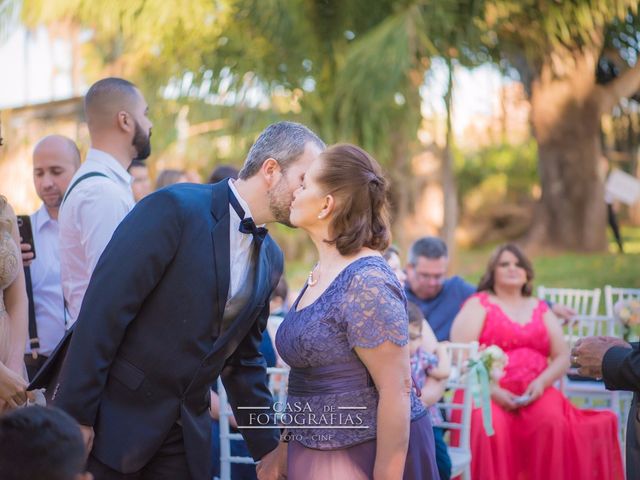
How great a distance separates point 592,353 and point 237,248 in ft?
5.18

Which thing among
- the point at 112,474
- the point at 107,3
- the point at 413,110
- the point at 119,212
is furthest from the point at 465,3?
the point at 112,474

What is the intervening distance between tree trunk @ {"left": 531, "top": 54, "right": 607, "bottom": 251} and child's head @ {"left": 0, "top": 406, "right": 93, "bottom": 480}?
43.2ft

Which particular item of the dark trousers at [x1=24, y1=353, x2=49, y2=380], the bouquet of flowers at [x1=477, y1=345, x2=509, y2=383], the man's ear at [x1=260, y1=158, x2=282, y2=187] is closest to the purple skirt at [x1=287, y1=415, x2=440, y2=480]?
the man's ear at [x1=260, y1=158, x2=282, y2=187]

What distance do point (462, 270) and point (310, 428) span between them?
13656 mm

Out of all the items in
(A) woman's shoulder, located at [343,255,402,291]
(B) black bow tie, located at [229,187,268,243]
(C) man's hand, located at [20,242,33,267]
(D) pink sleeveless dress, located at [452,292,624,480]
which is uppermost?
(B) black bow tie, located at [229,187,268,243]

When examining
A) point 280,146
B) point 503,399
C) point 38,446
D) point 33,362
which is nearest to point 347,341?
point 280,146

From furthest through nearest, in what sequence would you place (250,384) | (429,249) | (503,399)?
(429,249) → (503,399) → (250,384)

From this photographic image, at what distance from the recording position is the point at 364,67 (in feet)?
33.8

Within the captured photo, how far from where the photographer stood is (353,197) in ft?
8.95

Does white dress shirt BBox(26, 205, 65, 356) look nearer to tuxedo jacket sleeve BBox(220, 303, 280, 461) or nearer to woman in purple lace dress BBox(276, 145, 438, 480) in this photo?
tuxedo jacket sleeve BBox(220, 303, 280, 461)

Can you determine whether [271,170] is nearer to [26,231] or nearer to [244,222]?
Answer: [244,222]

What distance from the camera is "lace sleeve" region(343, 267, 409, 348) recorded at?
2.54m

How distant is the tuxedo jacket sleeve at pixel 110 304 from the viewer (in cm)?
254

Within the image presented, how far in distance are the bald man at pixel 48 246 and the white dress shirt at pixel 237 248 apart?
1.34 metres
